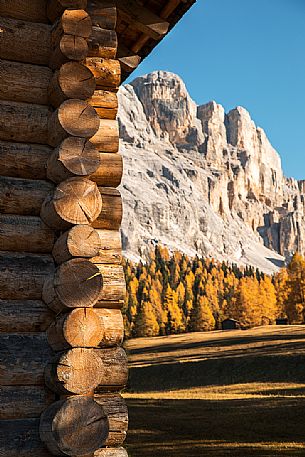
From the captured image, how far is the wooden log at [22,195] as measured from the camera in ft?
20.9

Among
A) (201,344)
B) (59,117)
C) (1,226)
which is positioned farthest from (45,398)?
(201,344)

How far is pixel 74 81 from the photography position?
6.38 m

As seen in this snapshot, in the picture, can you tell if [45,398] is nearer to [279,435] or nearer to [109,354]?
[109,354]

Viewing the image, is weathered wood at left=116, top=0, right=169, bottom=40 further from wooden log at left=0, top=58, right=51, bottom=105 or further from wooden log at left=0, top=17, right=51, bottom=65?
wooden log at left=0, top=58, right=51, bottom=105

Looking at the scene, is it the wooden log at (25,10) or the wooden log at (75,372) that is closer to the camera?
the wooden log at (75,372)

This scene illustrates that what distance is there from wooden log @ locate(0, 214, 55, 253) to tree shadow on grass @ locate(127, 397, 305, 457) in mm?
11066

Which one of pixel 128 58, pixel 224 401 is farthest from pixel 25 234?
pixel 224 401

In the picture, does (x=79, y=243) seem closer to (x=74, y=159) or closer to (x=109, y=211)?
(x=74, y=159)

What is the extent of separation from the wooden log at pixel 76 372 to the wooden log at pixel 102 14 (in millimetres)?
3856

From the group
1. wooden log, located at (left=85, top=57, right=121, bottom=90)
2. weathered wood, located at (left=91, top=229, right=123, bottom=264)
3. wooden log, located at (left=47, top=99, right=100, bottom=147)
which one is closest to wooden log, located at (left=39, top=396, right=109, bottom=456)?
weathered wood, located at (left=91, top=229, right=123, bottom=264)

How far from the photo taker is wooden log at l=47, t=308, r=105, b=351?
5.69 metres

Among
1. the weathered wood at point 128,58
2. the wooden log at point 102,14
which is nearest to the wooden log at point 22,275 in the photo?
the wooden log at point 102,14

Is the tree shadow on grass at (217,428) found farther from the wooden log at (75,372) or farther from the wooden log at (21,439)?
the wooden log at (75,372)

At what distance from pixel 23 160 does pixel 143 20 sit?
3.10 metres
